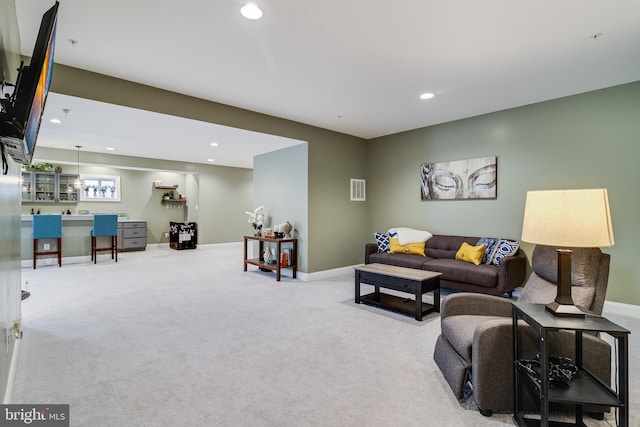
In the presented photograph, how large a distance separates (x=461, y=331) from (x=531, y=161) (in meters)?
3.30

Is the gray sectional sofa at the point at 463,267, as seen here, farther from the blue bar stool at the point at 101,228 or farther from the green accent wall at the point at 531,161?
the blue bar stool at the point at 101,228

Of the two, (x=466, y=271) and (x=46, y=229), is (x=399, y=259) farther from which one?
(x=46, y=229)

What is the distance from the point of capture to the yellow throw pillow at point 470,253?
4.24 m

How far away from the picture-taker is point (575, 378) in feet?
5.37

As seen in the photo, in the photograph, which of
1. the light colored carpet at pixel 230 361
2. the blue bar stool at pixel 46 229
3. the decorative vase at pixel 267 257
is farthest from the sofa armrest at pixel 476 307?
the blue bar stool at pixel 46 229

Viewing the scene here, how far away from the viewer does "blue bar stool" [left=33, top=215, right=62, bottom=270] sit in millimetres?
5958

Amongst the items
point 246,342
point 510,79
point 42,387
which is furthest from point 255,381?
point 510,79

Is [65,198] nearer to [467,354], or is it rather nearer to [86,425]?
[86,425]

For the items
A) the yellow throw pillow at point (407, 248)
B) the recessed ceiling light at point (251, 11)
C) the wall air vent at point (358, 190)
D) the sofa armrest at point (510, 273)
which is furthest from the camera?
the wall air vent at point (358, 190)

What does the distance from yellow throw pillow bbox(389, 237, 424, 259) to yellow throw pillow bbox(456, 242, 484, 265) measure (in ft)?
1.98

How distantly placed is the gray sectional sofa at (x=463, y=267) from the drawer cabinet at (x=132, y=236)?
22.3 ft

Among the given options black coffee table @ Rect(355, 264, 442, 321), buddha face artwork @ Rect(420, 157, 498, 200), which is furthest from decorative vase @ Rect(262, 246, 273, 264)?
buddha face artwork @ Rect(420, 157, 498, 200)

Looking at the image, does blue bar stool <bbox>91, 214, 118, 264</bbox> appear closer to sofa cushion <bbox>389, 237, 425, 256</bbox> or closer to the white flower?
the white flower

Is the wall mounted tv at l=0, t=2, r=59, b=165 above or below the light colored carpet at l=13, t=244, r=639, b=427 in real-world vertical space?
above
